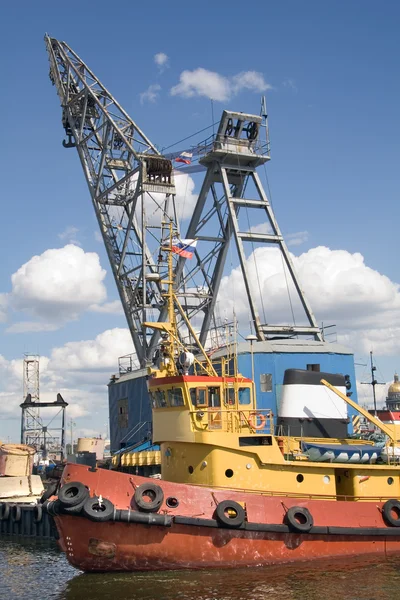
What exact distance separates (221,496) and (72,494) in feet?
12.8

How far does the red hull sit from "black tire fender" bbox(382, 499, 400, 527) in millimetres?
1447

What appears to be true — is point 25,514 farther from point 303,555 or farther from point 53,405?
point 53,405

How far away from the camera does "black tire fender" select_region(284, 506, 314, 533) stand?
18000 millimetres

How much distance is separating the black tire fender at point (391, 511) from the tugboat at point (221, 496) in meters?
0.03

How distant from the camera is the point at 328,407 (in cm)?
2183

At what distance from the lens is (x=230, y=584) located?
16.4 meters

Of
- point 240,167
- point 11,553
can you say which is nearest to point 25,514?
point 11,553

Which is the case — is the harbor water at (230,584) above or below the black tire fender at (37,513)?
below

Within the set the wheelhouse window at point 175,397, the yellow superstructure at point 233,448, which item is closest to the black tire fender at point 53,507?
the yellow superstructure at point 233,448

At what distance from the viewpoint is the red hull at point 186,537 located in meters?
17.2

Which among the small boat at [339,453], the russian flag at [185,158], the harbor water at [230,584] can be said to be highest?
the russian flag at [185,158]

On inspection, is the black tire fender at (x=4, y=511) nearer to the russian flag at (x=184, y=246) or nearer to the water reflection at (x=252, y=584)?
the water reflection at (x=252, y=584)

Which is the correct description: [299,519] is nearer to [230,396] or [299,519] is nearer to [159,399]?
[230,396]

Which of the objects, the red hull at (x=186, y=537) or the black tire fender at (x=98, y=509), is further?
the red hull at (x=186, y=537)
